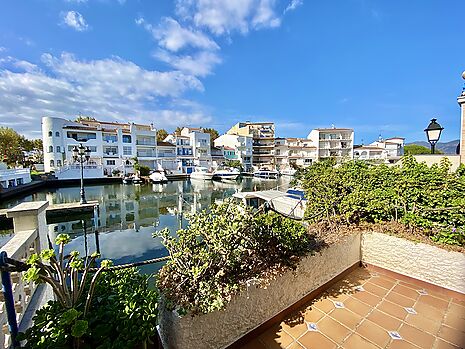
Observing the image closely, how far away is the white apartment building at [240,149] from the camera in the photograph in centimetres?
4000

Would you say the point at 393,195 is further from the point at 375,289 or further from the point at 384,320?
the point at 384,320

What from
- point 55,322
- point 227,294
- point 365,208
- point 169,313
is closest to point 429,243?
point 365,208

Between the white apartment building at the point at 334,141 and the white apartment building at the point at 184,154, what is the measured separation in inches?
918

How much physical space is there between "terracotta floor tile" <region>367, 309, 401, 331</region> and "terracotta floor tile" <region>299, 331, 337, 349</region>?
637 millimetres

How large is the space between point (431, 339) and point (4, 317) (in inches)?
137

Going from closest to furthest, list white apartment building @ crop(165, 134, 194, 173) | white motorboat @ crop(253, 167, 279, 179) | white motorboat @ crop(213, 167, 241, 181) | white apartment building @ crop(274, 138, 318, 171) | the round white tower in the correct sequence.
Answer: the round white tower < white motorboat @ crop(213, 167, 241, 181) < white motorboat @ crop(253, 167, 279, 179) < white apartment building @ crop(165, 134, 194, 173) < white apartment building @ crop(274, 138, 318, 171)

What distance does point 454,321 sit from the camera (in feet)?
7.51

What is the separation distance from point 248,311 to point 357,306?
1468 millimetres

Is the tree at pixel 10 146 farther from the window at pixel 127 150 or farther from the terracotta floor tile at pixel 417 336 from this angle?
the terracotta floor tile at pixel 417 336

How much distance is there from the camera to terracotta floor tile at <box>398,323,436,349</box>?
6.58 feet

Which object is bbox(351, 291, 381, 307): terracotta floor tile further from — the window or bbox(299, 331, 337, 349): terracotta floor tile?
the window

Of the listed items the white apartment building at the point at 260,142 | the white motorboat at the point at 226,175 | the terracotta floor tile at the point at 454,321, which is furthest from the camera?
the white apartment building at the point at 260,142

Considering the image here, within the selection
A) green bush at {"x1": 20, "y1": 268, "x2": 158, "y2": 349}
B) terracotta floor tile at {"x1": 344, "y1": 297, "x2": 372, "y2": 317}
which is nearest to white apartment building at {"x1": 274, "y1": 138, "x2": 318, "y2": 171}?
terracotta floor tile at {"x1": 344, "y1": 297, "x2": 372, "y2": 317}

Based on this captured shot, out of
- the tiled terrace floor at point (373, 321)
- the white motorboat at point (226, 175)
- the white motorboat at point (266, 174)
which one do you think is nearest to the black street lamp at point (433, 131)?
the tiled terrace floor at point (373, 321)
